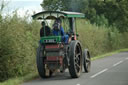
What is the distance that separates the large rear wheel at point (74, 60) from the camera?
13.3 m

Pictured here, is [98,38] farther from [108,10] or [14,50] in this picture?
[14,50]

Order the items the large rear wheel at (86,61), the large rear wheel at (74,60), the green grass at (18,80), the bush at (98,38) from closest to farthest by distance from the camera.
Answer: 1. the green grass at (18,80)
2. the large rear wheel at (74,60)
3. the large rear wheel at (86,61)
4. the bush at (98,38)

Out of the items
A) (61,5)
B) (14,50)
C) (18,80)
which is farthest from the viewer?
(61,5)

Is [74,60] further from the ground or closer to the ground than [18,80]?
further from the ground

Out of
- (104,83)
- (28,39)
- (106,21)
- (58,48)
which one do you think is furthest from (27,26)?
(106,21)

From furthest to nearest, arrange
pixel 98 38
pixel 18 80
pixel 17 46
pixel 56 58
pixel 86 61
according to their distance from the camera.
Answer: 1. pixel 98 38
2. pixel 86 61
3. pixel 17 46
4. pixel 56 58
5. pixel 18 80

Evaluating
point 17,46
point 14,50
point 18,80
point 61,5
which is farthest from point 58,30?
point 61,5

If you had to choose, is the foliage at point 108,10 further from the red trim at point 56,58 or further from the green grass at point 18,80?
the red trim at point 56,58

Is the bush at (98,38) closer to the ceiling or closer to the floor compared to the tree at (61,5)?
closer to the floor

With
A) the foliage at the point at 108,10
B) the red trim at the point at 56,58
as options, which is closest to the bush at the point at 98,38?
the foliage at the point at 108,10

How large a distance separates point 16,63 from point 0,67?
3.14ft

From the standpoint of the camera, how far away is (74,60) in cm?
1340

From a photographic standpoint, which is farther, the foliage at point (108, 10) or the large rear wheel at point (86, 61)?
the foliage at point (108, 10)

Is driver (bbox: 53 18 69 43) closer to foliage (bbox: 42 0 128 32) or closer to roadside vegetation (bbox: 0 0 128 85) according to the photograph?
roadside vegetation (bbox: 0 0 128 85)
